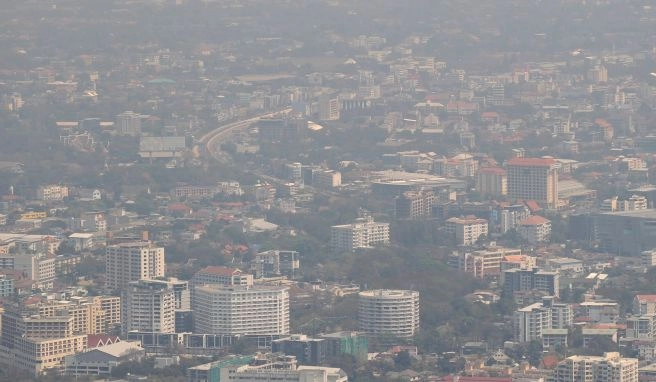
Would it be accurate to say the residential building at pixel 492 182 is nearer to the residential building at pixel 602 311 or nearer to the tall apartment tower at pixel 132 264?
the tall apartment tower at pixel 132 264

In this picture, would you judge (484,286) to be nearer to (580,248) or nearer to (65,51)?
(580,248)

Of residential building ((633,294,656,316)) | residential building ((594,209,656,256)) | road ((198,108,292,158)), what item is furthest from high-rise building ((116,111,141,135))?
residential building ((633,294,656,316))

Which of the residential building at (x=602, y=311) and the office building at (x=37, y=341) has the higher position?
the office building at (x=37, y=341)

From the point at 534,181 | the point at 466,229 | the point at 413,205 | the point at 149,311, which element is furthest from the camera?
the point at 534,181

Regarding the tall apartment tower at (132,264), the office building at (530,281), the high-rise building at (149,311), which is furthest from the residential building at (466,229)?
the high-rise building at (149,311)

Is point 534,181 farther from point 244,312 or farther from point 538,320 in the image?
point 244,312

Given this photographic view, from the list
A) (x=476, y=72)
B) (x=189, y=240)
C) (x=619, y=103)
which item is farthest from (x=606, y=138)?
(x=189, y=240)

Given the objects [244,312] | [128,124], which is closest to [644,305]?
[244,312]
